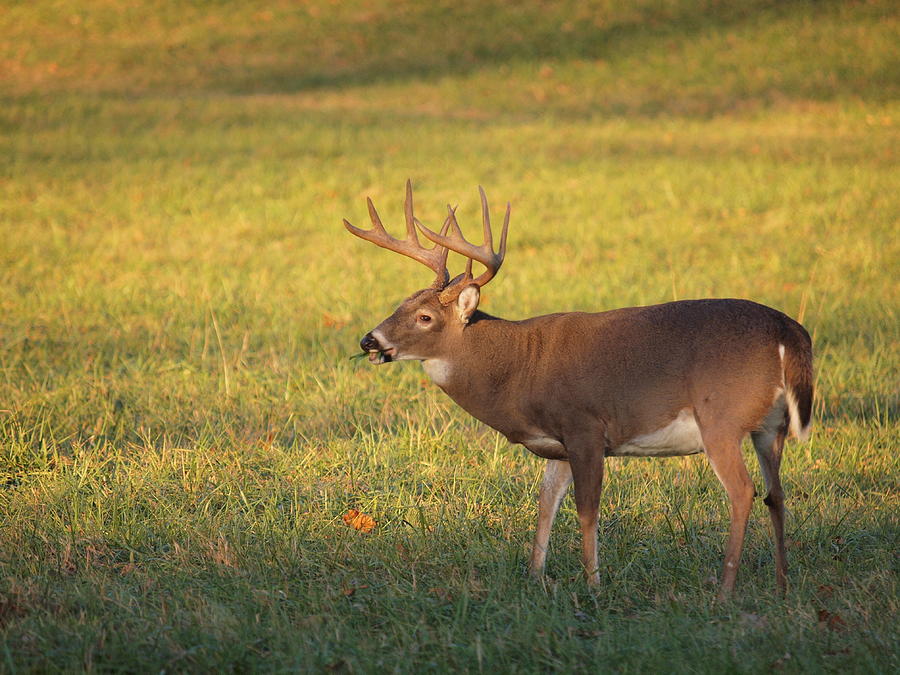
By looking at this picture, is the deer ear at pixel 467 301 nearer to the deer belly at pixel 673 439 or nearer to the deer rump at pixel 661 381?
the deer rump at pixel 661 381

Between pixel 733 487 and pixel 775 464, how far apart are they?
1.24ft

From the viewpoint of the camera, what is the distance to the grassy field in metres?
4.62

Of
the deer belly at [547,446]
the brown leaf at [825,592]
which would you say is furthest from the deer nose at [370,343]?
the brown leaf at [825,592]

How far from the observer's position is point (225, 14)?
109 feet

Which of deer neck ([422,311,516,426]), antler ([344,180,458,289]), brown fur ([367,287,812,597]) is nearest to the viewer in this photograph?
brown fur ([367,287,812,597])

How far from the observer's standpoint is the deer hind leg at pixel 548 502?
5336 millimetres

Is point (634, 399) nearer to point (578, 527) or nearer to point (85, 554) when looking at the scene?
point (578, 527)

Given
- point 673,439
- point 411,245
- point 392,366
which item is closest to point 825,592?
point 673,439

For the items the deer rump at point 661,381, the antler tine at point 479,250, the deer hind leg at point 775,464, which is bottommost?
the deer hind leg at point 775,464

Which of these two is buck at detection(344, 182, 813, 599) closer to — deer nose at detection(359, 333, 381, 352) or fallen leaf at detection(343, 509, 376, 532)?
deer nose at detection(359, 333, 381, 352)

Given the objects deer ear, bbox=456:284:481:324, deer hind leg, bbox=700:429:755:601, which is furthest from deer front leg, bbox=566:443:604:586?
deer ear, bbox=456:284:481:324

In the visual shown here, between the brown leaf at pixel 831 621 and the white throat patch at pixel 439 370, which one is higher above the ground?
the white throat patch at pixel 439 370

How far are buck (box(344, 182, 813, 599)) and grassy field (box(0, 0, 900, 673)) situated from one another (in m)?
0.45

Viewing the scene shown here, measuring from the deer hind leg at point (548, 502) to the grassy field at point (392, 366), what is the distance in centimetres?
12
